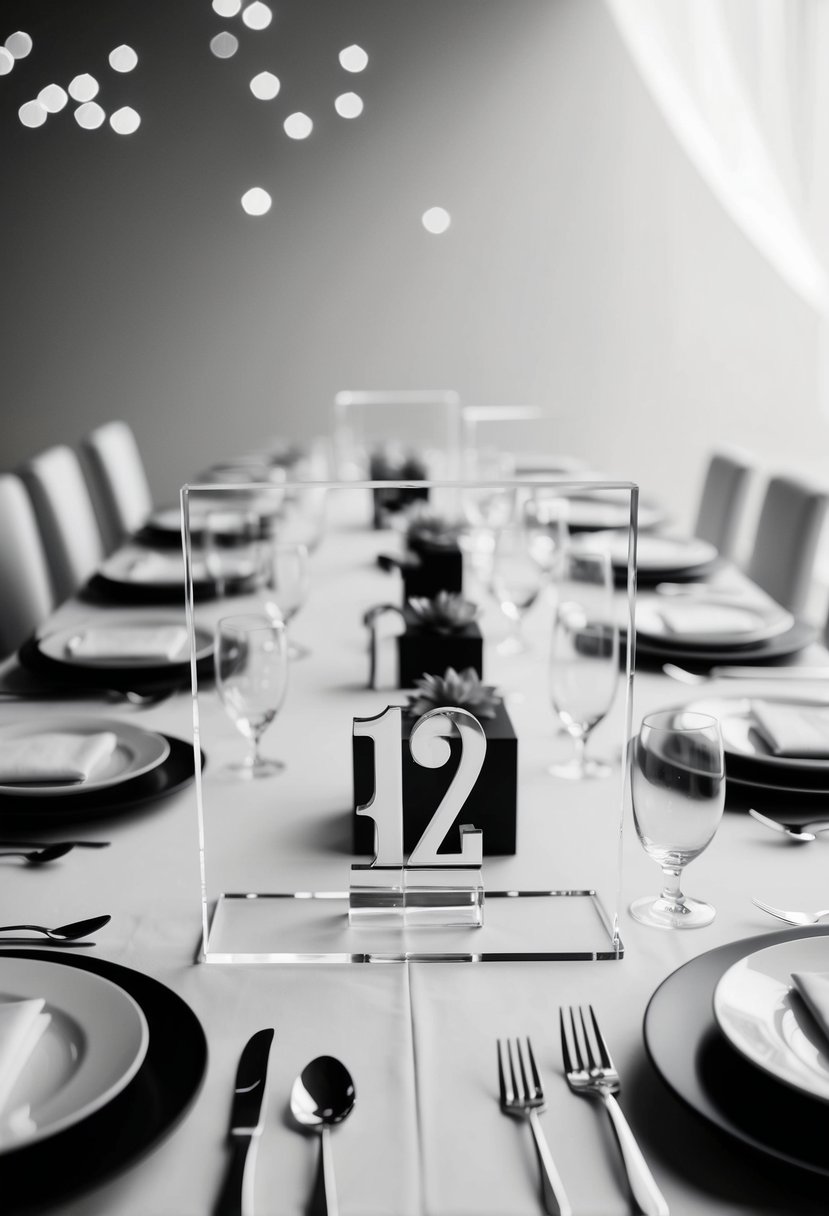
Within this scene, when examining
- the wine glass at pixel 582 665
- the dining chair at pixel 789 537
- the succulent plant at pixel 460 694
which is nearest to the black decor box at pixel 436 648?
the wine glass at pixel 582 665

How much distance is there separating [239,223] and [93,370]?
91 centimetres

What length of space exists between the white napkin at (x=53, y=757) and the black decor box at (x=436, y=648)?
0.34 m

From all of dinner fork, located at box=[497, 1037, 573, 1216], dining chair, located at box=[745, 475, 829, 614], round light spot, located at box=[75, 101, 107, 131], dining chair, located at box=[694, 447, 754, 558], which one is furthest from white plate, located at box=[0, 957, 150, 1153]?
round light spot, located at box=[75, 101, 107, 131]

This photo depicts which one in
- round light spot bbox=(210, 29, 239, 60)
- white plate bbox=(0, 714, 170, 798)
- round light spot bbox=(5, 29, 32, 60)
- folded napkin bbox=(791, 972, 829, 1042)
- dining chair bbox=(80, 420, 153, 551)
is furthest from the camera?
Answer: round light spot bbox=(210, 29, 239, 60)

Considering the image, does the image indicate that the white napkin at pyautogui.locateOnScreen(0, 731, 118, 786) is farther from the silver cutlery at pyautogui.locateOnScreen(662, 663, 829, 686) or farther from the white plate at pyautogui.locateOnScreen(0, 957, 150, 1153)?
the silver cutlery at pyautogui.locateOnScreen(662, 663, 829, 686)

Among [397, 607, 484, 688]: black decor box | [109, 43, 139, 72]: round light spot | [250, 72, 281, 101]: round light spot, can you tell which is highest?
[109, 43, 139, 72]: round light spot

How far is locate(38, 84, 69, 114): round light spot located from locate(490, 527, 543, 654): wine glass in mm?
4247

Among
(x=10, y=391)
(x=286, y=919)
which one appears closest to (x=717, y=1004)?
(x=286, y=919)

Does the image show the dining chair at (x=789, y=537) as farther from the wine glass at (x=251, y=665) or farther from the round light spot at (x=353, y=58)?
the round light spot at (x=353, y=58)

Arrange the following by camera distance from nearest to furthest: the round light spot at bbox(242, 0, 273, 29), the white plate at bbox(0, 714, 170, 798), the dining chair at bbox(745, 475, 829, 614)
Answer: the white plate at bbox(0, 714, 170, 798)
the dining chair at bbox(745, 475, 829, 614)
the round light spot at bbox(242, 0, 273, 29)

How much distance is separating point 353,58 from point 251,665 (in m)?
4.33

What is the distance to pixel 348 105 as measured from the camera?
473cm

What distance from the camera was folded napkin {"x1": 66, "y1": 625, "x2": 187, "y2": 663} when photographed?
1488 millimetres

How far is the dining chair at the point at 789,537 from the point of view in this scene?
252 centimetres
